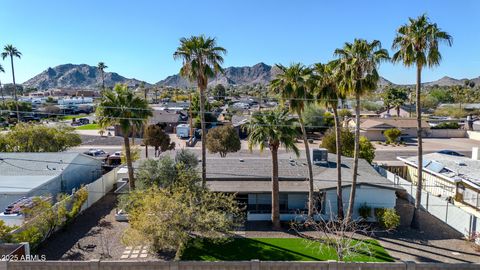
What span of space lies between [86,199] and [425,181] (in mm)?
27887

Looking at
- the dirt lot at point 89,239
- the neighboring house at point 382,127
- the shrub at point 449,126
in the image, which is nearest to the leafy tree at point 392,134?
the neighboring house at point 382,127

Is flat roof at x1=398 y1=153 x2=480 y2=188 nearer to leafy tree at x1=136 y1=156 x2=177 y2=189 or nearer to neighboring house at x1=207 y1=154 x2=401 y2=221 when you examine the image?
neighboring house at x1=207 y1=154 x2=401 y2=221

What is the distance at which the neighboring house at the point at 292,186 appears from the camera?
80.7ft

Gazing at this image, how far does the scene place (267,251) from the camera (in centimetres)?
1973

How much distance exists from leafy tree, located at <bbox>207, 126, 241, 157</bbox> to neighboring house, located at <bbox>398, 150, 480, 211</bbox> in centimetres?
1954

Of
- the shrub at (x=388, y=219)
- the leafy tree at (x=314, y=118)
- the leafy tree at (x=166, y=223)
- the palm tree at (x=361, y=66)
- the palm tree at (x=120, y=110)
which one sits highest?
the palm tree at (x=361, y=66)

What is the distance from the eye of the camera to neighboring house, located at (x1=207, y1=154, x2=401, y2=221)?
2461 cm

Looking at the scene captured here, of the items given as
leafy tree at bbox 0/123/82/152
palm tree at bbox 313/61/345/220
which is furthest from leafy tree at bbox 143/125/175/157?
palm tree at bbox 313/61/345/220

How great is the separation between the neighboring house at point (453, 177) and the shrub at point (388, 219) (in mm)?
5239

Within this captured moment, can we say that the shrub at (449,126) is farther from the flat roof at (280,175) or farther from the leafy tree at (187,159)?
the leafy tree at (187,159)

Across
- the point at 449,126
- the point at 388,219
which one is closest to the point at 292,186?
the point at 388,219

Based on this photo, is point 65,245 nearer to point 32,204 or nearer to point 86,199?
point 32,204

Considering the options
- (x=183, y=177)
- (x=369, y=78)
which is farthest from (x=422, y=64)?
(x=183, y=177)

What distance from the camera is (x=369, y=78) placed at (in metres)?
20.6
